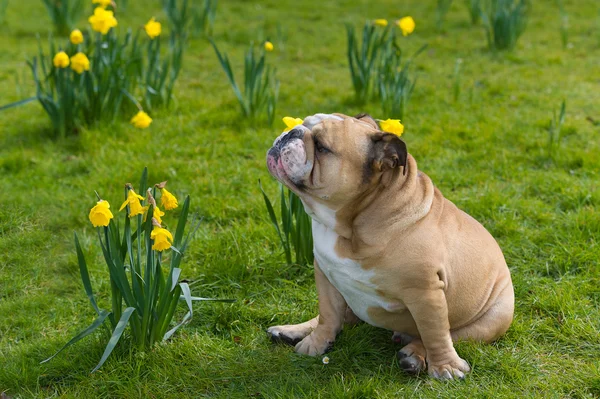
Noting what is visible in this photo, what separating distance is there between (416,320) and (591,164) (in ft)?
8.81

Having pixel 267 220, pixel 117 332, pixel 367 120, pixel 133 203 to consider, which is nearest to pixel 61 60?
pixel 267 220

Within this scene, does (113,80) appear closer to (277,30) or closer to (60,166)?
(60,166)

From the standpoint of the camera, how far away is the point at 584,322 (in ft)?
11.0

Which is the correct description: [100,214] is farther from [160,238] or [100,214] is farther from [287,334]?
[287,334]

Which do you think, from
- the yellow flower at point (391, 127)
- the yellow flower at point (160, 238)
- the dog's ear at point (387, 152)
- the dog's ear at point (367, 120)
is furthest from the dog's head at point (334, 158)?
the yellow flower at point (160, 238)

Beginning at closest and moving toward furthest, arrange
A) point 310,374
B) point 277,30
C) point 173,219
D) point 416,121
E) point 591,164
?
point 310,374
point 173,219
point 591,164
point 416,121
point 277,30

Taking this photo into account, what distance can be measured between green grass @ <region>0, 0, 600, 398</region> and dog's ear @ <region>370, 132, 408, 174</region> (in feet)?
2.85

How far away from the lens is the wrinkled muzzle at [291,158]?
2.61 metres

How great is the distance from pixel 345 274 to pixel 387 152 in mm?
519

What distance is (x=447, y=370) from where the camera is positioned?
2.89m

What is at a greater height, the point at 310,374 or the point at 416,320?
the point at 416,320

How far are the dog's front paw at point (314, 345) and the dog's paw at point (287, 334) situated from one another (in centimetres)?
9

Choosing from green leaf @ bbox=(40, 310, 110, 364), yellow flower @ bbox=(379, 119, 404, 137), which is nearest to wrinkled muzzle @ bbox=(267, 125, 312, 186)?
yellow flower @ bbox=(379, 119, 404, 137)

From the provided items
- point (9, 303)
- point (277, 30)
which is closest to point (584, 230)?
point (9, 303)
